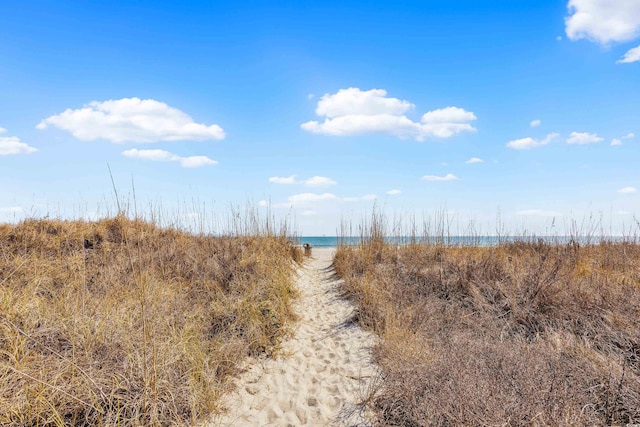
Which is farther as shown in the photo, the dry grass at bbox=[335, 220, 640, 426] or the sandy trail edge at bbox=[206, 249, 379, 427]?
the sandy trail edge at bbox=[206, 249, 379, 427]

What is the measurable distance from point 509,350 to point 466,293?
271 cm

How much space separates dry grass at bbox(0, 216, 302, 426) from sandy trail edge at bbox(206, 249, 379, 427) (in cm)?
26

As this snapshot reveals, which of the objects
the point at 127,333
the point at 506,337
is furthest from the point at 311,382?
the point at 506,337

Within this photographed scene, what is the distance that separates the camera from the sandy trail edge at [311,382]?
3219mm

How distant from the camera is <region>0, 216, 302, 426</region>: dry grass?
2.71 m

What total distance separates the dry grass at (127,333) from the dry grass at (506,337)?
5.56 ft

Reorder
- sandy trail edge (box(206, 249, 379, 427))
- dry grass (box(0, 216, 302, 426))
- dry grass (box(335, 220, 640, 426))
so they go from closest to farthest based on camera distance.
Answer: dry grass (box(335, 220, 640, 426)) < dry grass (box(0, 216, 302, 426)) < sandy trail edge (box(206, 249, 379, 427))

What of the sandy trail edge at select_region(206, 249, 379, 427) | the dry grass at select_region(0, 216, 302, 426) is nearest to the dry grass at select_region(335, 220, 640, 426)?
the sandy trail edge at select_region(206, 249, 379, 427)

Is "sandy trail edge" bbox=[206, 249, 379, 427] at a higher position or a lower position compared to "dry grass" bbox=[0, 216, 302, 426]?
lower

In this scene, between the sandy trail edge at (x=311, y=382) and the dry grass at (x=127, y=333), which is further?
the sandy trail edge at (x=311, y=382)

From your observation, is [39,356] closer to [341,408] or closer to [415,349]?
[341,408]

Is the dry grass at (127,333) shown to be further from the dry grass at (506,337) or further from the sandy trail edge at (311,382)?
the dry grass at (506,337)

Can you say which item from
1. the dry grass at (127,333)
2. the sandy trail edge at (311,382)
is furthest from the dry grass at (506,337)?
the dry grass at (127,333)

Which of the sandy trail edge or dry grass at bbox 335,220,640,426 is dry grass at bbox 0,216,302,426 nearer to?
the sandy trail edge
